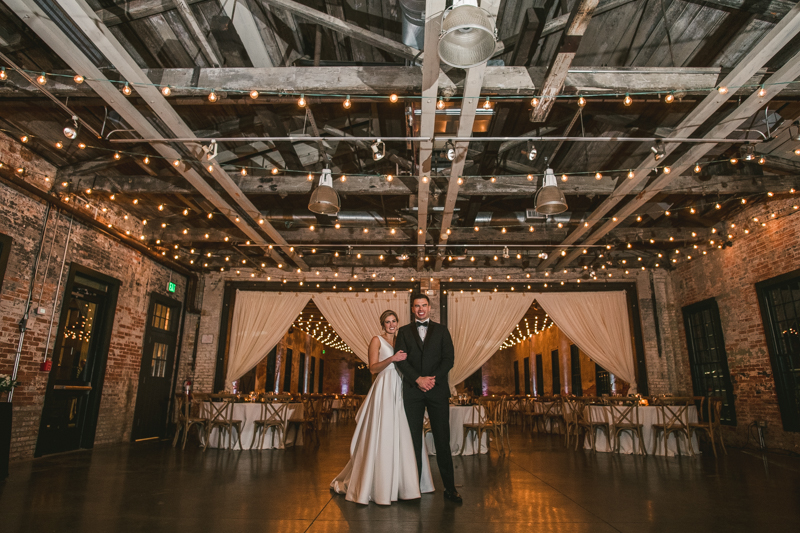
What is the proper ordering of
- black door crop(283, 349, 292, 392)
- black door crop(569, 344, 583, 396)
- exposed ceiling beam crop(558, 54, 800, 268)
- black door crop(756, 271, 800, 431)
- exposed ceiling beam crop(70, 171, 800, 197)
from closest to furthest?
exposed ceiling beam crop(558, 54, 800, 268), exposed ceiling beam crop(70, 171, 800, 197), black door crop(756, 271, 800, 431), black door crop(569, 344, 583, 396), black door crop(283, 349, 292, 392)

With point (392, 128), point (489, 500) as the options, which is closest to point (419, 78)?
point (392, 128)

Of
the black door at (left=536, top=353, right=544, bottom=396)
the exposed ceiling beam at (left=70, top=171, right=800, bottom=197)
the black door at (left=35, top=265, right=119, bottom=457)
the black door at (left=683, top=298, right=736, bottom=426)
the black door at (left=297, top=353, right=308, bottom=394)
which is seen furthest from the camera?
the black door at (left=297, top=353, right=308, bottom=394)

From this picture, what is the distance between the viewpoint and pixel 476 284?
439 inches

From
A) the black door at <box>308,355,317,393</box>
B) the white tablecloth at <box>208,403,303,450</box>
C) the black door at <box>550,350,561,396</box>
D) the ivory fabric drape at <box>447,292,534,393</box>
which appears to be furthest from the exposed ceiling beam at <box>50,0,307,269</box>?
the black door at <box>308,355,317,393</box>

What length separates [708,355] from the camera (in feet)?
31.3

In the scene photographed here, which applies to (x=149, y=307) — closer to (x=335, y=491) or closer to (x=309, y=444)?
(x=309, y=444)

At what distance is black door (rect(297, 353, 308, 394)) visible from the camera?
18656mm

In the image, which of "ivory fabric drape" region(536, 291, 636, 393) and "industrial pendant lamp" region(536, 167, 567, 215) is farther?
"ivory fabric drape" region(536, 291, 636, 393)

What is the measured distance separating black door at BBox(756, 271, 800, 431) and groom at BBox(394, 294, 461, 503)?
6275 millimetres

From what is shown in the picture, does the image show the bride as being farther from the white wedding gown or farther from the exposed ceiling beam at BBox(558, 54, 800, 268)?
the exposed ceiling beam at BBox(558, 54, 800, 268)

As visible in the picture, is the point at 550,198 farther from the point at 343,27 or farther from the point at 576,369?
the point at 576,369

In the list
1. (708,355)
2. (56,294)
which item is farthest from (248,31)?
(708,355)

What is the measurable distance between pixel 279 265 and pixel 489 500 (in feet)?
25.5

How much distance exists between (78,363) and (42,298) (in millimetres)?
1476
